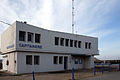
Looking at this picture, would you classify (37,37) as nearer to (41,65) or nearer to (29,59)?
(29,59)

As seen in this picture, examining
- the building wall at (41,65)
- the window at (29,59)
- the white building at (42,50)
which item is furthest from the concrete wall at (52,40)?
the window at (29,59)

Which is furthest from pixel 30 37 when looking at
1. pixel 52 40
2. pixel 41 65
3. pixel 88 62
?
pixel 88 62

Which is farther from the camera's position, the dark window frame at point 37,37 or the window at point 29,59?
the dark window frame at point 37,37

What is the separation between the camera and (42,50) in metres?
20.4

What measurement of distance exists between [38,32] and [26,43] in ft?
8.70

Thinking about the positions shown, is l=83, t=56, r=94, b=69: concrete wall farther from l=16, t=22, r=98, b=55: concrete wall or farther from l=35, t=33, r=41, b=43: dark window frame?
l=35, t=33, r=41, b=43: dark window frame

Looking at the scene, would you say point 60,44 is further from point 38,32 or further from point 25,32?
point 25,32

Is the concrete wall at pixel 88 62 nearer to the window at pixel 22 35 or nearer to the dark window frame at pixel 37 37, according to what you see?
the dark window frame at pixel 37 37

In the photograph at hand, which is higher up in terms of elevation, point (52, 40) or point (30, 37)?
point (30, 37)

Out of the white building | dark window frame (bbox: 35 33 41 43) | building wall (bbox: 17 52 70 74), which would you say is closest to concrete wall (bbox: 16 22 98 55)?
the white building

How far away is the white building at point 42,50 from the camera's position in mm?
18180

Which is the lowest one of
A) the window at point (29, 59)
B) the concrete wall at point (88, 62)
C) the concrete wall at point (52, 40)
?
the concrete wall at point (88, 62)

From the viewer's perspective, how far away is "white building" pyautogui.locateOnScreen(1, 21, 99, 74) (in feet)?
59.6

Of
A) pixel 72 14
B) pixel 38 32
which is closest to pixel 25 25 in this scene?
pixel 38 32
